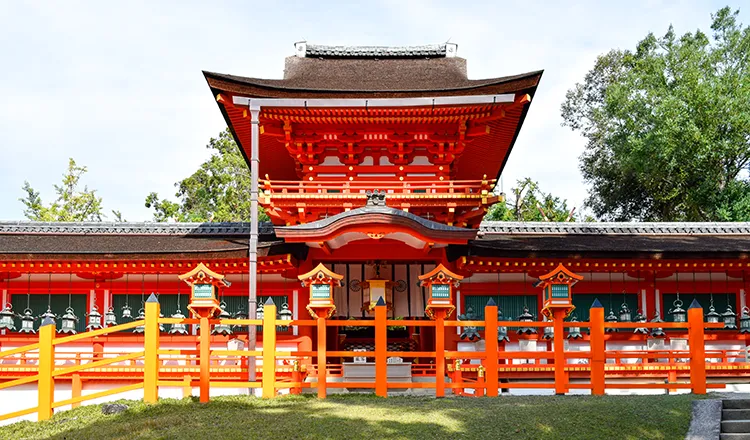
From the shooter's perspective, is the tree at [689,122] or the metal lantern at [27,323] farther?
the tree at [689,122]

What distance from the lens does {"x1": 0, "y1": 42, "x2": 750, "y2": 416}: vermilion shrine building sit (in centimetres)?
1656

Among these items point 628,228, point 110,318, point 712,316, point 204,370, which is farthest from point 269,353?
point 628,228

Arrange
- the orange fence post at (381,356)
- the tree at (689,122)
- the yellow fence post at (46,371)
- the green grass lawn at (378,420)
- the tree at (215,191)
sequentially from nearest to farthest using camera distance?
the green grass lawn at (378,420)
the yellow fence post at (46,371)
the orange fence post at (381,356)
the tree at (689,122)
the tree at (215,191)

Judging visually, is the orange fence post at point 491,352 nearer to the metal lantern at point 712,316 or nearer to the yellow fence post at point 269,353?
the yellow fence post at point 269,353

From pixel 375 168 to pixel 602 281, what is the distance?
6.25m

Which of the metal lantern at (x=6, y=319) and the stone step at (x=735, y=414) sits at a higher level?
the metal lantern at (x=6, y=319)

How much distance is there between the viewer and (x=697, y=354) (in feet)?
40.0

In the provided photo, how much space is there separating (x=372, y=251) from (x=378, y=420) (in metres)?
8.18

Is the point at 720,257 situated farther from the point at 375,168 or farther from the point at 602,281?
the point at 375,168

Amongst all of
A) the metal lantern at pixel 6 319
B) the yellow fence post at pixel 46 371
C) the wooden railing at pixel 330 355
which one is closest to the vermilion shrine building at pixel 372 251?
the metal lantern at pixel 6 319

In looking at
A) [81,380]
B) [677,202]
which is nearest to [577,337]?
[81,380]

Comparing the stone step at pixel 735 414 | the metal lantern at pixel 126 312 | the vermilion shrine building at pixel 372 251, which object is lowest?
the stone step at pixel 735 414

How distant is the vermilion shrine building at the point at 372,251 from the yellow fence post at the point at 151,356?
16.3ft

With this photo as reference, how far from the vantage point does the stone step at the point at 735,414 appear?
10.2 meters
